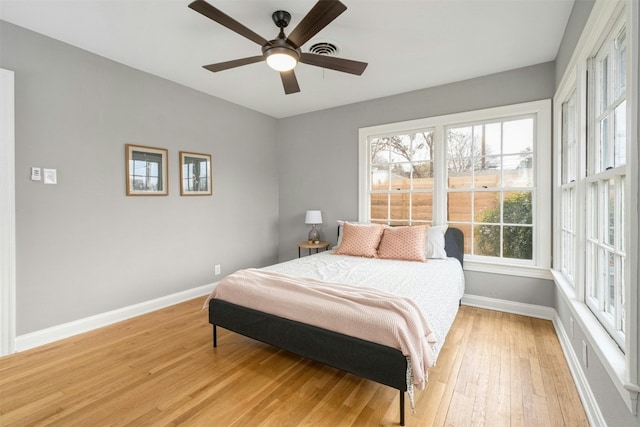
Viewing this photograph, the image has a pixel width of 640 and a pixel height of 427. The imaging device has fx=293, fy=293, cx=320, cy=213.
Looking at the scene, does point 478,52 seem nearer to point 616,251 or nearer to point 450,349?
point 616,251

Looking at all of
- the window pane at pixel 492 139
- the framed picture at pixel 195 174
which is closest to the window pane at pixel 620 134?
the window pane at pixel 492 139

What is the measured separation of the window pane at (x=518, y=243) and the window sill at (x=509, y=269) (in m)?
0.14

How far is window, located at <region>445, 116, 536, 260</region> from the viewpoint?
10.5 ft

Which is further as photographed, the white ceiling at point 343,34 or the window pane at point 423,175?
the window pane at point 423,175

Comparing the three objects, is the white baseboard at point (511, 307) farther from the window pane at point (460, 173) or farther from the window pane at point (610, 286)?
the window pane at point (610, 286)

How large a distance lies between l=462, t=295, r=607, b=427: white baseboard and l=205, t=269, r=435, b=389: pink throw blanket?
0.89m

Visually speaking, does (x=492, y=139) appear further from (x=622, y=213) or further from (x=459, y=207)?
(x=622, y=213)

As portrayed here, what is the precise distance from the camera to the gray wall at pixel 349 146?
3.13 meters

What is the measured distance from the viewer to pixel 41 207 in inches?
99.5

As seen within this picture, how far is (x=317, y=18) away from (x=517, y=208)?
113 inches

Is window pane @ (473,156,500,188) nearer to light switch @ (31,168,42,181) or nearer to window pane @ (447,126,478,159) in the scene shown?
window pane @ (447,126,478,159)

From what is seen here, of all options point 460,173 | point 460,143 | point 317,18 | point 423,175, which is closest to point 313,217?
point 423,175

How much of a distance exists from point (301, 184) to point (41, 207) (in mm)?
3097

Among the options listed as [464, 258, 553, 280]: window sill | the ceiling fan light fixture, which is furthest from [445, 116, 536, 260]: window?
the ceiling fan light fixture
